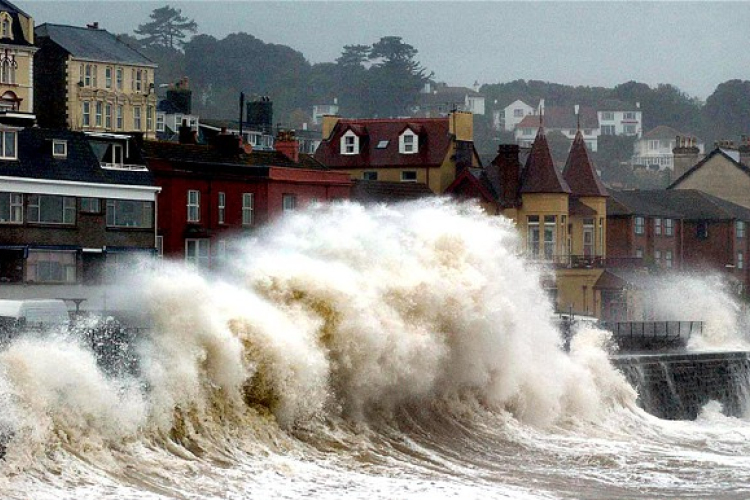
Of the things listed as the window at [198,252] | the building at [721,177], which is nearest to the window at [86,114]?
the window at [198,252]

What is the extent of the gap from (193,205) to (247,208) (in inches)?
94.8

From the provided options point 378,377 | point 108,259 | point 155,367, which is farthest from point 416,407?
point 108,259

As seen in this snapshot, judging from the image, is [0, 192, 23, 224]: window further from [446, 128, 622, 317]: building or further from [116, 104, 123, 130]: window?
[116, 104, 123, 130]: window

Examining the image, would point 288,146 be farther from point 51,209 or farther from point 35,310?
point 35,310

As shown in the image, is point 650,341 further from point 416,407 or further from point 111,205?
point 416,407

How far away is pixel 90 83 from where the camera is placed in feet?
275

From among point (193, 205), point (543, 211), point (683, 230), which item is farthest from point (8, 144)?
point (683, 230)

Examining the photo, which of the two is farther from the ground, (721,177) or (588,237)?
(721,177)

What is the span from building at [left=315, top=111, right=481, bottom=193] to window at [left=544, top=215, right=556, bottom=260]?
444cm

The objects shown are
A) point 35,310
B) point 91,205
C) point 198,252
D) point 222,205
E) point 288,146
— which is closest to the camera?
point 35,310

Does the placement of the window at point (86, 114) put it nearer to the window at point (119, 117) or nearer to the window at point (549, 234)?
the window at point (119, 117)

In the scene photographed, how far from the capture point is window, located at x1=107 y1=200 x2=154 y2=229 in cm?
5050

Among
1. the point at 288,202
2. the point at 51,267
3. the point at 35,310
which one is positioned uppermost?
the point at 288,202

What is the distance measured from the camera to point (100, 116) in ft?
272
